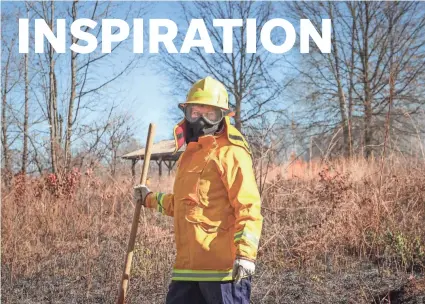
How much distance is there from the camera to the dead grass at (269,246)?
483cm

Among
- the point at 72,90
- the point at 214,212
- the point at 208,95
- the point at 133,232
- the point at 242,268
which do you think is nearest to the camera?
the point at 242,268

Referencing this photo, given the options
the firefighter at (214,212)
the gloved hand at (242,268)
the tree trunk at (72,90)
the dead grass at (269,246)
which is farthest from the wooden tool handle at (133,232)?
the tree trunk at (72,90)

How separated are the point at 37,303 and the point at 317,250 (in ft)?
9.38

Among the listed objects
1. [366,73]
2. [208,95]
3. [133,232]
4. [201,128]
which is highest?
[366,73]

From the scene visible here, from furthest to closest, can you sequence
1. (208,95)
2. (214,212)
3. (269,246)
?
(269,246) < (208,95) < (214,212)

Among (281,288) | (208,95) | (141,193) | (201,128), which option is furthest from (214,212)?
(281,288)

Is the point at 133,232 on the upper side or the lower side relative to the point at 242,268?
upper

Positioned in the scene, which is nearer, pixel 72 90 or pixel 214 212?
pixel 214 212

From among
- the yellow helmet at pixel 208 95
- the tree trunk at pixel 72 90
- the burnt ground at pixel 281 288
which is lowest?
the burnt ground at pixel 281 288

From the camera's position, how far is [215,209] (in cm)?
280

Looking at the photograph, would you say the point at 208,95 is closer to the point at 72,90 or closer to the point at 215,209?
the point at 215,209

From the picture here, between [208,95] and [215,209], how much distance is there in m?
0.65

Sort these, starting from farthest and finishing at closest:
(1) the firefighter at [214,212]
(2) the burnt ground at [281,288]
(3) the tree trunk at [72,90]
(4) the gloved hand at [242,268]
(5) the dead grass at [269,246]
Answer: (3) the tree trunk at [72,90] → (5) the dead grass at [269,246] → (2) the burnt ground at [281,288] → (1) the firefighter at [214,212] → (4) the gloved hand at [242,268]

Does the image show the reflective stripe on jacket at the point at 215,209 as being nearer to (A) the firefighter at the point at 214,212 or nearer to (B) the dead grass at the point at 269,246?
(A) the firefighter at the point at 214,212
